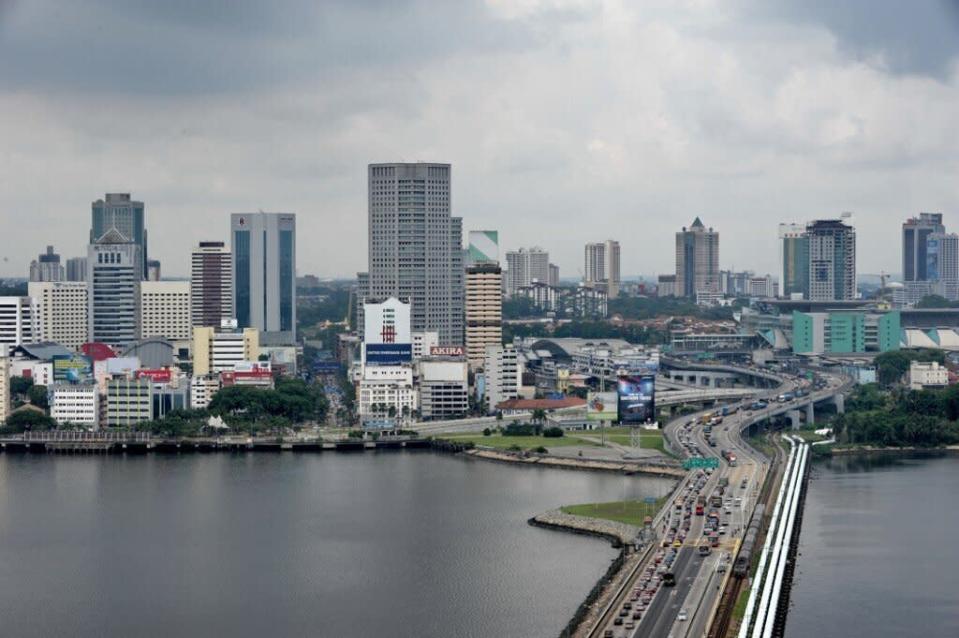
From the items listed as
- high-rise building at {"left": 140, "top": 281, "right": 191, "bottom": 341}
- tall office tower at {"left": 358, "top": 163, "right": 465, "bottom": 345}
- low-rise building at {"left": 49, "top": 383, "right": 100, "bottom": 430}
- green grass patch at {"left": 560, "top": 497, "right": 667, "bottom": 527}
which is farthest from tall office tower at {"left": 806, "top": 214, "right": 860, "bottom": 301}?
green grass patch at {"left": 560, "top": 497, "right": 667, "bottom": 527}

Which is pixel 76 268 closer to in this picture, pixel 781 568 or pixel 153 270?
pixel 153 270

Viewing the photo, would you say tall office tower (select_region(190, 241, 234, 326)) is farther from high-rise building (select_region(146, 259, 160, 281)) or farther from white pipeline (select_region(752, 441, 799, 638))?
white pipeline (select_region(752, 441, 799, 638))

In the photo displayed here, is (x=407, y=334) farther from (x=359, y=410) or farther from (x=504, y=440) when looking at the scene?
(x=504, y=440)

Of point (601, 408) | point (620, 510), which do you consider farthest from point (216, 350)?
point (620, 510)

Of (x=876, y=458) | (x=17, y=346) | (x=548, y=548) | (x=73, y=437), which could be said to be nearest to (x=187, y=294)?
(x=17, y=346)

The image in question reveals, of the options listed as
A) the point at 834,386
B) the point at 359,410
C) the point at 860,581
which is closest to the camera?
the point at 860,581
